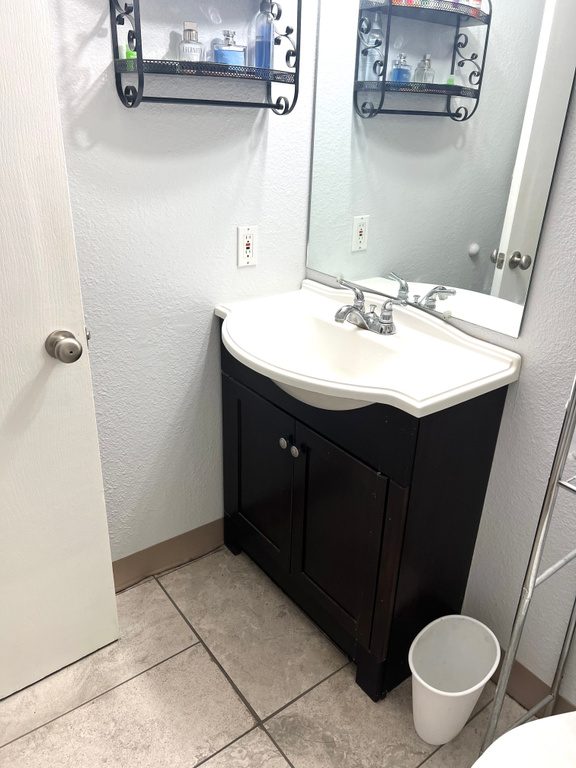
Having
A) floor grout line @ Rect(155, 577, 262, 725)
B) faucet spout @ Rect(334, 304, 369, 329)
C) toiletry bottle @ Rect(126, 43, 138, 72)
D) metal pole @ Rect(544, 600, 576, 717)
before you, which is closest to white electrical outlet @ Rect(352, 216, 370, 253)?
faucet spout @ Rect(334, 304, 369, 329)

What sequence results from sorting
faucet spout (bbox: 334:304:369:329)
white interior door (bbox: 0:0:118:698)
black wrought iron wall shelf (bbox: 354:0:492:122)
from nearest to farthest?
1. white interior door (bbox: 0:0:118:698)
2. black wrought iron wall shelf (bbox: 354:0:492:122)
3. faucet spout (bbox: 334:304:369:329)

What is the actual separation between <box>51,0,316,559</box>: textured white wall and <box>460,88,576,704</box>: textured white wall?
2.38ft

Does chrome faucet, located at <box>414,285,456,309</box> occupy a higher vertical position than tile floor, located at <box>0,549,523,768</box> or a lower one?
higher

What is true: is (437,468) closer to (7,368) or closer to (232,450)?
(232,450)

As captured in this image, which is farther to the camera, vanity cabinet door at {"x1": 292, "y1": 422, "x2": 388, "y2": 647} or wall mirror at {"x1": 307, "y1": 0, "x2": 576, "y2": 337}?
vanity cabinet door at {"x1": 292, "y1": 422, "x2": 388, "y2": 647}

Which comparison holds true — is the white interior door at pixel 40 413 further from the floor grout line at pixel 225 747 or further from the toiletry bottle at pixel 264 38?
the toiletry bottle at pixel 264 38

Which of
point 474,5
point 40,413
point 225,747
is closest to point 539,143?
point 474,5

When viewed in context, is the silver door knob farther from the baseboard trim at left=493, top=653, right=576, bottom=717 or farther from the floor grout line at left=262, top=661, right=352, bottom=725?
the baseboard trim at left=493, top=653, right=576, bottom=717

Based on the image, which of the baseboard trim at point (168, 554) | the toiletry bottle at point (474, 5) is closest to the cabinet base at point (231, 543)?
the baseboard trim at point (168, 554)

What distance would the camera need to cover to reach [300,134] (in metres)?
1.74

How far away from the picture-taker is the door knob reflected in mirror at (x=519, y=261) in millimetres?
1343

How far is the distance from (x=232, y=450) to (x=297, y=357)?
415 millimetres

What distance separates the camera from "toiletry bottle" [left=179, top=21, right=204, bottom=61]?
4.59 feet

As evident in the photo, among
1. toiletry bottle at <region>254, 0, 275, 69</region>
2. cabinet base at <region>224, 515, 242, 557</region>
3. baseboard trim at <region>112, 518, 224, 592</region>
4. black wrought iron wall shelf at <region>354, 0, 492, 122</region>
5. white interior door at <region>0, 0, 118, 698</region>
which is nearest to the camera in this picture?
white interior door at <region>0, 0, 118, 698</region>
